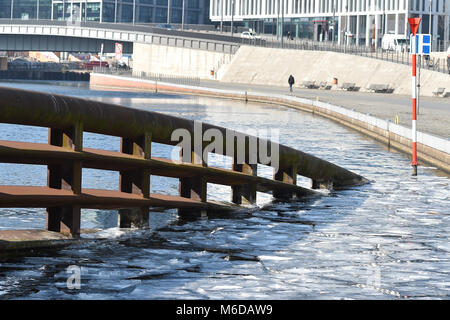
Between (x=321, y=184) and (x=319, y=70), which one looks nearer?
(x=321, y=184)

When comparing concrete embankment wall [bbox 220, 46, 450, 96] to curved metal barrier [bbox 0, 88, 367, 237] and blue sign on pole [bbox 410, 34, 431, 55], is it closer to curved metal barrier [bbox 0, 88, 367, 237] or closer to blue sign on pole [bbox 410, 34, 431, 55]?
blue sign on pole [bbox 410, 34, 431, 55]

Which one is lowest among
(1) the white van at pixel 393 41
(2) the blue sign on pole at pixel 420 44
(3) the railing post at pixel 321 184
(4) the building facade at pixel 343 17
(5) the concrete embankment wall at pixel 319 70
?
(3) the railing post at pixel 321 184

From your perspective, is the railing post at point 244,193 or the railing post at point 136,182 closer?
the railing post at point 136,182

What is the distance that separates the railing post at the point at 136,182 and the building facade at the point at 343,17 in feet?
372

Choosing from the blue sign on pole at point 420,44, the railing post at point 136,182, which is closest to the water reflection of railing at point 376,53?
the blue sign on pole at point 420,44

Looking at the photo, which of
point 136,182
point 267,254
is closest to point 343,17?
point 136,182

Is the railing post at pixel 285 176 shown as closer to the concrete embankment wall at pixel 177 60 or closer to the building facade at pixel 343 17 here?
the building facade at pixel 343 17

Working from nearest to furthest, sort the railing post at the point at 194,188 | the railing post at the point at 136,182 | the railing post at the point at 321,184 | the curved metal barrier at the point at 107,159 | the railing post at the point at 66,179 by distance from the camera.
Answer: the curved metal barrier at the point at 107,159
the railing post at the point at 66,179
the railing post at the point at 136,182
the railing post at the point at 194,188
the railing post at the point at 321,184

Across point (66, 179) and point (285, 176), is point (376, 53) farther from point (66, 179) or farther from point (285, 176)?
point (66, 179)

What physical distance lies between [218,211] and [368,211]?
105 inches

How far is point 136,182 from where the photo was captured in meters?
11.6

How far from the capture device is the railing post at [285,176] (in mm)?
15555

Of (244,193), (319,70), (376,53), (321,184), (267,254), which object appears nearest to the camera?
→ (267,254)

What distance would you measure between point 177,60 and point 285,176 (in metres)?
120
